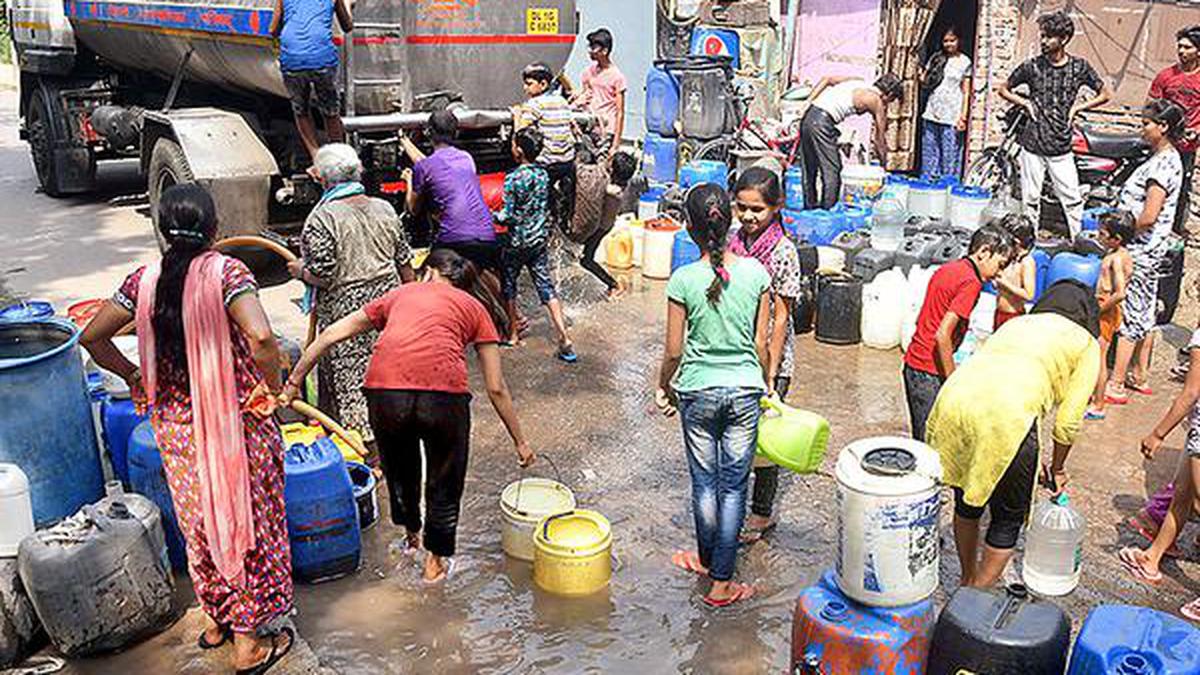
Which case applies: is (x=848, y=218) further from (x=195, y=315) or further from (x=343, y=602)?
(x=195, y=315)

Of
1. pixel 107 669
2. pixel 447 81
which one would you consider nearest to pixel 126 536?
pixel 107 669

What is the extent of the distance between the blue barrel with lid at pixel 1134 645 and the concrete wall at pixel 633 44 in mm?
11661

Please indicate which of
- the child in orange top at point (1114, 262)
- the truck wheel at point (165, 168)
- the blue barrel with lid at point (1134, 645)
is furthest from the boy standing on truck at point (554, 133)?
the blue barrel with lid at point (1134, 645)

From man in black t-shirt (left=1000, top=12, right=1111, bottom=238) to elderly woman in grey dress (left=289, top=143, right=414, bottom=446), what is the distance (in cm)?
555

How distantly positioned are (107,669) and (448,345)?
5.75 ft

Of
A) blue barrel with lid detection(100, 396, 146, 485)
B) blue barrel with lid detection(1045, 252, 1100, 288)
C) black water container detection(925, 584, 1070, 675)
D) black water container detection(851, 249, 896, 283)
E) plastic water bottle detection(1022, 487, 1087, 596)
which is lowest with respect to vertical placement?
plastic water bottle detection(1022, 487, 1087, 596)

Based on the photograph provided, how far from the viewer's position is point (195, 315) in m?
3.67

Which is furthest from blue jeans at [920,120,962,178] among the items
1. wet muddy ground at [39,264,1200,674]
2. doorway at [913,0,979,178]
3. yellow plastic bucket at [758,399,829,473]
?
yellow plastic bucket at [758,399,829,473]

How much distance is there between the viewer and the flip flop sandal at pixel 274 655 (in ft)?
13.1

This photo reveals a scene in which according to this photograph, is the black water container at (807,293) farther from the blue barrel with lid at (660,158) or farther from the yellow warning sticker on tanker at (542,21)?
the blue barrel with lid at (660,158)

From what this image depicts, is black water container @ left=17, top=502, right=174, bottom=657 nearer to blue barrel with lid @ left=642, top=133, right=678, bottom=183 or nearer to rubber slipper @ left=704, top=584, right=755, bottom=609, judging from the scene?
rubber slipper @ left=704, top=584, right=755, bottom=609

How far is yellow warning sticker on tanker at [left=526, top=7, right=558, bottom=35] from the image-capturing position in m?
9.13

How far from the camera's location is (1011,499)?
4.08 meters

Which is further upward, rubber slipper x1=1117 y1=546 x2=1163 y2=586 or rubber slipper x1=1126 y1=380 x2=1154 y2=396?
rubber slipper x1=1126 y1=380 x2=1154 y2=396
